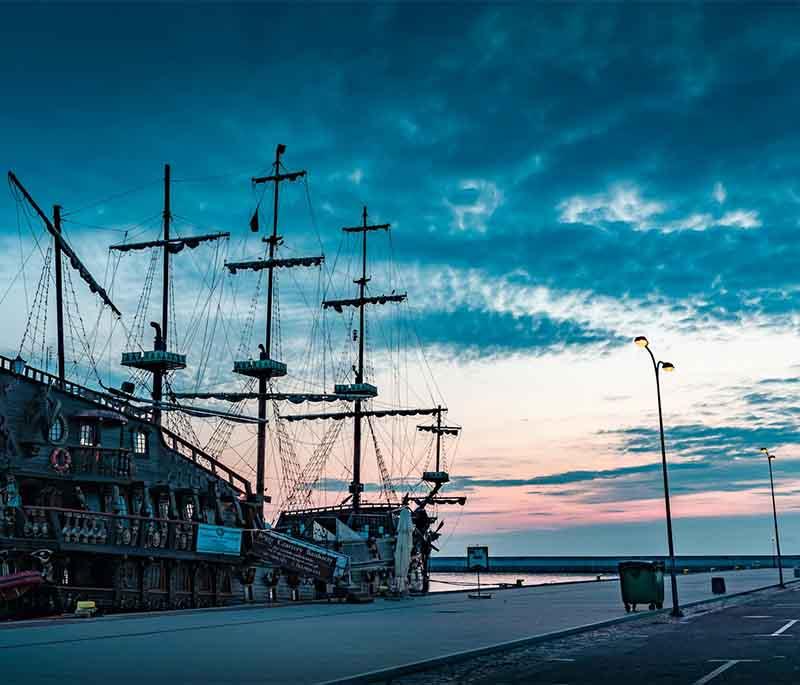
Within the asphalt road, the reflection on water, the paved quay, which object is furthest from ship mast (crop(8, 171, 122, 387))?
the reflection on water

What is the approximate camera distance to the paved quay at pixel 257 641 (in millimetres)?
13070

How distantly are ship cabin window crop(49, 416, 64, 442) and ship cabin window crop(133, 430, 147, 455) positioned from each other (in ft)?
12.7

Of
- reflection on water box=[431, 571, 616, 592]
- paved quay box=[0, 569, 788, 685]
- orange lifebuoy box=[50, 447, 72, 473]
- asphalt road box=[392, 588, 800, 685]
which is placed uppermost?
orange lifebuoy box=[50, 447, 72, 473]

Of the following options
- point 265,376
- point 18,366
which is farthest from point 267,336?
point 18,366

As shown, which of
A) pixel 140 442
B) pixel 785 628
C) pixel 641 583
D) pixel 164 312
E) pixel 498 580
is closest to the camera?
pixel 785 628

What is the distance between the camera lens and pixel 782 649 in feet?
56.4

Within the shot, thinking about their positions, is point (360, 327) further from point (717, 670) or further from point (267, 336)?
point (717, 670)

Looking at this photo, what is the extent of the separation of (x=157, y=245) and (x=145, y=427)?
18.5 m

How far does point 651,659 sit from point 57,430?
22.8 metres

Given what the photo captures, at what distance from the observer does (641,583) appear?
93.1 ft

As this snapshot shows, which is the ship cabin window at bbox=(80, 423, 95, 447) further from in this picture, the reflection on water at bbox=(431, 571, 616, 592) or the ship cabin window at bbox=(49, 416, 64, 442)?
the reflection on water at bbox=(431, 571, 616, 592)

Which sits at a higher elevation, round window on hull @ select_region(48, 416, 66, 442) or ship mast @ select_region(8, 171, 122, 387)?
ship mast @ select_region(8, 171, 122, 387)

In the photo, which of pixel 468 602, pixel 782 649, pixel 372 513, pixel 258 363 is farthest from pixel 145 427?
pixel 372 513

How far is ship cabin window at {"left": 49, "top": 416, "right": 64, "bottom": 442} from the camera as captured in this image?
3119cm
